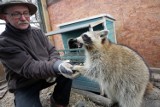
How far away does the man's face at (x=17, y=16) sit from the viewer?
1.92 meters

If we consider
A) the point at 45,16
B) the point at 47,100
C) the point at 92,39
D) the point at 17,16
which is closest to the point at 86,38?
the point at 92,39

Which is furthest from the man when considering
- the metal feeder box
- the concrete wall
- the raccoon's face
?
the concrete wall

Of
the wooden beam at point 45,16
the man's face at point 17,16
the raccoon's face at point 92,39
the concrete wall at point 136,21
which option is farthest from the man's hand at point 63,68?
the wooden beam at point 45,16

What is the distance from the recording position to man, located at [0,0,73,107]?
1.79 m

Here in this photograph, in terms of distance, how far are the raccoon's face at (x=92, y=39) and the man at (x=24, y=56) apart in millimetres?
232

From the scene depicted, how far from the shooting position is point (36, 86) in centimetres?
220

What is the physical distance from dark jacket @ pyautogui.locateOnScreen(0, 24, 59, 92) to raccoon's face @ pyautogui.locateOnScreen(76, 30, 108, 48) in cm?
31

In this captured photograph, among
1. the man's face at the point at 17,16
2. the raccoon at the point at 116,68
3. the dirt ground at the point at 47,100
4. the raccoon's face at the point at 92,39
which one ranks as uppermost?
the man's face at the point at 17,16

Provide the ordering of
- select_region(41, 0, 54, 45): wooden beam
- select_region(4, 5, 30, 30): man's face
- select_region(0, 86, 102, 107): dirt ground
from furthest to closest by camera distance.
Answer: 1. select_region(41, 0, 54, 45): wooden beam
2. select_region(0, 86, 102, 107): dirt ground
3. select_region(4, 5, 30, 30): man's face

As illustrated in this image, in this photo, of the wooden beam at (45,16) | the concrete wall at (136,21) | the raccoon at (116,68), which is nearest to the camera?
the raccoon at (116,68)

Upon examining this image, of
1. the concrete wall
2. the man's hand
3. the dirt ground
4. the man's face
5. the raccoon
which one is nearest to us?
the man's hand

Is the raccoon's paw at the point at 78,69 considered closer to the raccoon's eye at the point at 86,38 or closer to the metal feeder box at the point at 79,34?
the raccoon's eye at the point at 86,38

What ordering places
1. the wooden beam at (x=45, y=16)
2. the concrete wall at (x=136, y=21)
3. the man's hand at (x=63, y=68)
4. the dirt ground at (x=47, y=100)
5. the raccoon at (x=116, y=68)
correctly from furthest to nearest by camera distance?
the wooden beam at (x=45, y=16), the concrete wall at (x=136, y=21), the dirt ground at (x=47, y=100), the raccoon at (x=116, y=68), the man's hand at (x=63, y=68)

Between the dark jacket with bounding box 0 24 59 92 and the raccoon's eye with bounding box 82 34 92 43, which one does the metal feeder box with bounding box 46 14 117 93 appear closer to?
the dark jacket with bounding box 0 24 59 92
